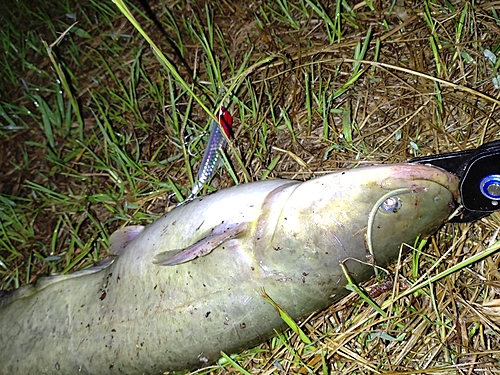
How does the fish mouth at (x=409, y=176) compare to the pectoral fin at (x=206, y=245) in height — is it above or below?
below

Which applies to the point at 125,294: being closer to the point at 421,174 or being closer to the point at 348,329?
the point at 348,329

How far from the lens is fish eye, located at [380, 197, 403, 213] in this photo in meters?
1.98

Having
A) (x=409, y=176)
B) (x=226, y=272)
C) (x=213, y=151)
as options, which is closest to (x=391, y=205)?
(x=409, y=176)

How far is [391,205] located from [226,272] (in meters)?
0.82

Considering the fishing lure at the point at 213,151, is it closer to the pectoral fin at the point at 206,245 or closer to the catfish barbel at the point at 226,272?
the catfish barbel at the point at 226,272

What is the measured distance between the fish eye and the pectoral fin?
641mm

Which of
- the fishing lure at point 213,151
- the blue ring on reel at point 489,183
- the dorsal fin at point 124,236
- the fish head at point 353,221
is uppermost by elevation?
the fishing lure at point 213,151

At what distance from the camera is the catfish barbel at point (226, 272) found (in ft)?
6.66

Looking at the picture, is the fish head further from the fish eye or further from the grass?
the grass

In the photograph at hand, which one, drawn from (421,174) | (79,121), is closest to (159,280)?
(421,174)

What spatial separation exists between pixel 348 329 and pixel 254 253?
0.79m

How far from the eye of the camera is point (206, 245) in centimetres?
210

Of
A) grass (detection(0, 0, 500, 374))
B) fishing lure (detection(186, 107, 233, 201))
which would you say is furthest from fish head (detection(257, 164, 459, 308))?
fishing lure (detection(186, 107, 233, 201))

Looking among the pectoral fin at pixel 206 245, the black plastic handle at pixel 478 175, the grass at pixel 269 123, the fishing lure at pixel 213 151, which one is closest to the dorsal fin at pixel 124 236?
the grass at pixel 269 123
